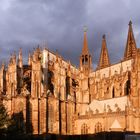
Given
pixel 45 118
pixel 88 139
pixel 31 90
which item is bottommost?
pixel 88 139

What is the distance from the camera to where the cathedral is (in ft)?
208

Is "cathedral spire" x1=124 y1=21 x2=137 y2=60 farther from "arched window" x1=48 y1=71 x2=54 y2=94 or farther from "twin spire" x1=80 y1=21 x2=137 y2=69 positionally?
"arched window" x1=48 y1=71 x2=54 y2=94

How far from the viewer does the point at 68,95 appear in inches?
2918

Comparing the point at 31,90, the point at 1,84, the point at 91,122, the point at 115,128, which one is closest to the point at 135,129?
the point at 115,128

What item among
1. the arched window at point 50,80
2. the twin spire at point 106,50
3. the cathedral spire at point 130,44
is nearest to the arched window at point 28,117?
the arched window at point 50,80

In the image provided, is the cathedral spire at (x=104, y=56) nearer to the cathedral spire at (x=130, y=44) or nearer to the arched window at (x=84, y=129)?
the cathedral spire at (x=130, y=44)

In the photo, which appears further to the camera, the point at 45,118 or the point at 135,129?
the point at 45,118

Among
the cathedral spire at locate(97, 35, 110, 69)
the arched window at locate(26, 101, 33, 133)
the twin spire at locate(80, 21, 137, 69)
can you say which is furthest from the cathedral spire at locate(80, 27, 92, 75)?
the arched window at locate(26, 101, 33, 133)

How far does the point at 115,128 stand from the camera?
62.6 metres

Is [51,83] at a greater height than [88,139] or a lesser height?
greater

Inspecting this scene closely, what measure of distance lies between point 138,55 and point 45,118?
71.2 feet

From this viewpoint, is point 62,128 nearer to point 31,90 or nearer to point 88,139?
point 88,139

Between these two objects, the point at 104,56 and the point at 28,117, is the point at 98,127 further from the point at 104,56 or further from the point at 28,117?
the point at 104,56

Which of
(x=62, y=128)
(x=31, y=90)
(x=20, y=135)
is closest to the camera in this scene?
(x=20, y=135)
